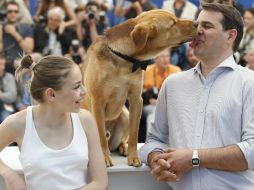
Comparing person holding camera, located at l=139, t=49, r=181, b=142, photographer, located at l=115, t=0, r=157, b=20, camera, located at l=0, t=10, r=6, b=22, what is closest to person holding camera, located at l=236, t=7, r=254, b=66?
person holding camera, located at l=139, t=49, r=181, b=142

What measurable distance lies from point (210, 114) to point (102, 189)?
57 centimetres

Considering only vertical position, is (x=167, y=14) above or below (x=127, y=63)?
above

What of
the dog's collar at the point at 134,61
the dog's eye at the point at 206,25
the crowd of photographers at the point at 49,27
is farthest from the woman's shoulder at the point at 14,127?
the crowd of photographers at the point at 49,27

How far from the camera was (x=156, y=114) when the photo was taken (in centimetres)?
250

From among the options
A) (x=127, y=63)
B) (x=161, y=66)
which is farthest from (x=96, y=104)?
(x=161, y=66)

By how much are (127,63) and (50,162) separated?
0.63 meters

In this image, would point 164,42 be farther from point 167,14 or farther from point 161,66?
point 161,66

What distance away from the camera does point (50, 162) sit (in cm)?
205

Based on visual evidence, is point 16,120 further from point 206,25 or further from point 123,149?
point 206,25

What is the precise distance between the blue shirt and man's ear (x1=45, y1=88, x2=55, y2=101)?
578 millimetres

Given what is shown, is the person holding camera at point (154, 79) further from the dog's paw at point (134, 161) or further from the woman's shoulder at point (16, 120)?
the woman's shoulder at point (16, 120)

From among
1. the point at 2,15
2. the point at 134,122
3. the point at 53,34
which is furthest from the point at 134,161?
the point at 2,15

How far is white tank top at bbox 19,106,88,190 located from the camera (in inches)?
80.7

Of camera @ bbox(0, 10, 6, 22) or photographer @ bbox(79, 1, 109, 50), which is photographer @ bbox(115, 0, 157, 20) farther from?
camera @ bbox(0, 10, 6, 22)
